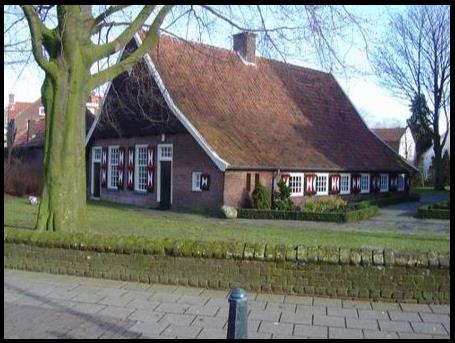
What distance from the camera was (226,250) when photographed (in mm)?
8281

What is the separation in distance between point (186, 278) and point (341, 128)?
2614 centimetres

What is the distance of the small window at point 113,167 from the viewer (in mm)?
29719

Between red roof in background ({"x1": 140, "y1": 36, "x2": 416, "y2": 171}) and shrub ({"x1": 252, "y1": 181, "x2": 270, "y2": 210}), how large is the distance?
107 cm

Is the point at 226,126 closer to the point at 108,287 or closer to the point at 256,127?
the point at 256,127

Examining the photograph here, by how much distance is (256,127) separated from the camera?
88.0 ft

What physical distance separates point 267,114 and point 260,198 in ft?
21.9

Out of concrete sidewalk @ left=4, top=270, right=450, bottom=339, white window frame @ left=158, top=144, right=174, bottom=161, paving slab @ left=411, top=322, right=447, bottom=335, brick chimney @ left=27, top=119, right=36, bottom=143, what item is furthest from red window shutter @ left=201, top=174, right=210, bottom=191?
brick chimney @ left=27, top=119, right=36, bottom=143

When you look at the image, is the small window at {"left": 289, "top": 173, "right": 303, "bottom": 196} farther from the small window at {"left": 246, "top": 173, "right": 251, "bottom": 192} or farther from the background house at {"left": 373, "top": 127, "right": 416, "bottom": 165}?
the background house at {"left": 373, "top": 127, "right": 416, "bottom": 165}

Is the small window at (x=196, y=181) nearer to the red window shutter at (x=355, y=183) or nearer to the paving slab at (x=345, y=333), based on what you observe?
the red window shutter at (x=355, y=183)

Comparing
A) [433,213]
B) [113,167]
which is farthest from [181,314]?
[113,167]

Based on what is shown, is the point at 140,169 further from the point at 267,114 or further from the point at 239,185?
the point at 267,114

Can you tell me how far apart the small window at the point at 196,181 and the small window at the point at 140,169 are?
3.94 metres

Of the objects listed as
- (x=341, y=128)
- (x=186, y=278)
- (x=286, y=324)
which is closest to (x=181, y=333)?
(x=286, y=324)

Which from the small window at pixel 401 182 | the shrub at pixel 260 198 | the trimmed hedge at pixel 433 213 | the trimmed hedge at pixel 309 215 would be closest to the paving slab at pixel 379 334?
the trimmed hedge at pixel 309 215
